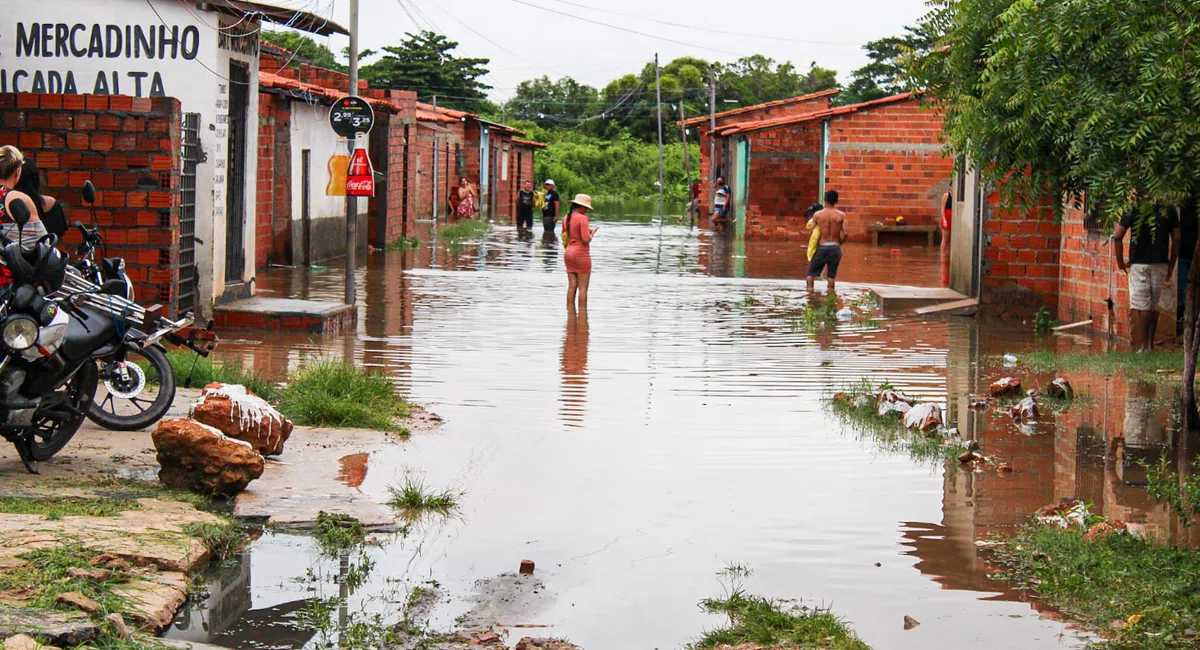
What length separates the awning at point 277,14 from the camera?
14.8 meters

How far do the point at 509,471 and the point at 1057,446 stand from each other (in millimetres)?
3450

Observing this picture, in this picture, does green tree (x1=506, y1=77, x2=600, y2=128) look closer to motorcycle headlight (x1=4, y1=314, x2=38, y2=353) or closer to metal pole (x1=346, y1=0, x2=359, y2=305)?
metal pole (x1=346, y1=0, x2=359, y2=305)

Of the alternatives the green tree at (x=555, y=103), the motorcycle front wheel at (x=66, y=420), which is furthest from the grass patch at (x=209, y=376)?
the green tree at (x=555, y=103)

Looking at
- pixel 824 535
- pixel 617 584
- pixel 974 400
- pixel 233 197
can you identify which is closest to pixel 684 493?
pixel 824 535

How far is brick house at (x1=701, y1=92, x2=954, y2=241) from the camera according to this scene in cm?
3512

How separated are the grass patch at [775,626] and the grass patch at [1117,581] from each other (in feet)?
3.02

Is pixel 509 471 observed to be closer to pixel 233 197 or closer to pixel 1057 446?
pixel 1057 446

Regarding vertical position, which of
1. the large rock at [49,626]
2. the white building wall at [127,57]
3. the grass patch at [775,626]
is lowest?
the grass patch at [775,626]

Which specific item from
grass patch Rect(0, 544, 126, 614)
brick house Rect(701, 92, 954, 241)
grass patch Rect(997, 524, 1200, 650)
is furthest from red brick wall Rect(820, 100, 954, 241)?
grass patch Rect(0, 544, 126, 614)

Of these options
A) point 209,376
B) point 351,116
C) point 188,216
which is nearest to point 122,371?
point 209,376

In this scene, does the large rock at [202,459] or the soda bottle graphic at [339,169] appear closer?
the large rock at [202,459]

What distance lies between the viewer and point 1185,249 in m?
12.7

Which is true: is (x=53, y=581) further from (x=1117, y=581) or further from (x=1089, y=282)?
(x=1089, y=282)

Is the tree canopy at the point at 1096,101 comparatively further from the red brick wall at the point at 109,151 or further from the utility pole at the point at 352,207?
the utility pole at the point at 352,207
